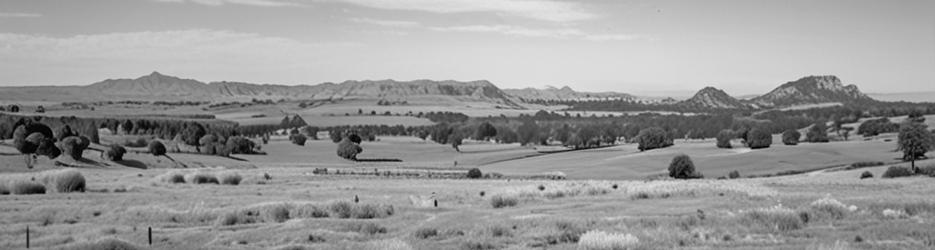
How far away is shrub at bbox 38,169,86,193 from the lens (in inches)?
1917

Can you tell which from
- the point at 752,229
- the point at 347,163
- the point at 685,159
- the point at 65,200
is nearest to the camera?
the point at 752,229

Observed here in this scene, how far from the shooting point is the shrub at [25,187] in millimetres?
46375

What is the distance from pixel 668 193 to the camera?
41.6 meters

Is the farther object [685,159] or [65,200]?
[685,159]

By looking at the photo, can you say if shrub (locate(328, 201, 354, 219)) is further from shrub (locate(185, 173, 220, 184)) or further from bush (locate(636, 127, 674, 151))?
bush (locate(636, 127, 674, 151))

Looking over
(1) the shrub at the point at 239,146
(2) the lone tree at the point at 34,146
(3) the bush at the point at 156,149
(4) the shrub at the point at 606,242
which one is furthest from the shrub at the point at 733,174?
(1) the shrub at the point at 239,146

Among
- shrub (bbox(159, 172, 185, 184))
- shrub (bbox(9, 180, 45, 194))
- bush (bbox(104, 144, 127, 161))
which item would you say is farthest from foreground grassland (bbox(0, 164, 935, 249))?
bush (bbox(104, 144, 127, 161))

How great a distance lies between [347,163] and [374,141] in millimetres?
45845

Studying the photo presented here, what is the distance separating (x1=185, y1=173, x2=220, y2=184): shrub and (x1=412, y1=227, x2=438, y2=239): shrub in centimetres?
4162

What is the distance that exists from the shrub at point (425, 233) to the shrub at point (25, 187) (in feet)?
106

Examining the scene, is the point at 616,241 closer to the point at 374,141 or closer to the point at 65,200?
the point at 65,200

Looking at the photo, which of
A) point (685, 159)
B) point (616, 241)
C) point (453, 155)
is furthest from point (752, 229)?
point (453, 155)

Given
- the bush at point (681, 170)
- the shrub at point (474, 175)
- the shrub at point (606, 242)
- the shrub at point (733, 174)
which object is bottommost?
the shrub at point (474, 175)

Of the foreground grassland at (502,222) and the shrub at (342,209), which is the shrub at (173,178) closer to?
the foreground grassland at (502,222)
